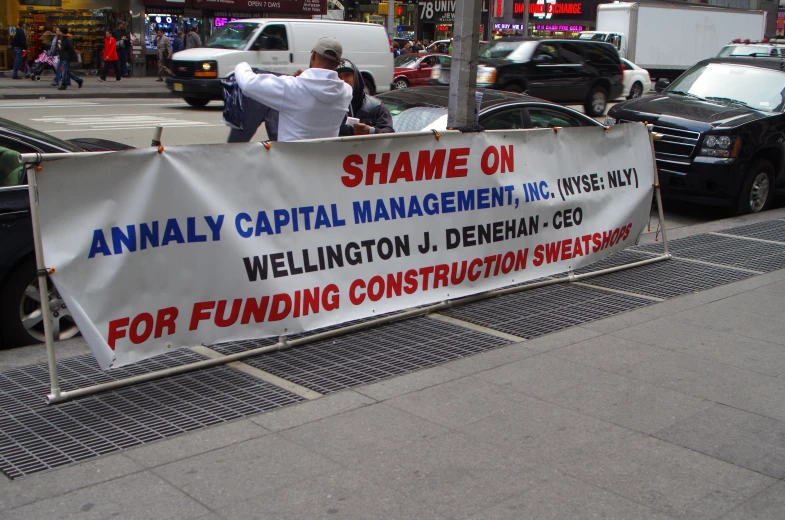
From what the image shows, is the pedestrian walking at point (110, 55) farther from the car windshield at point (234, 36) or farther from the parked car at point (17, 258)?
the parked car at point (17, 258)

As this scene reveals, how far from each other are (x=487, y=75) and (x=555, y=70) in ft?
7.81

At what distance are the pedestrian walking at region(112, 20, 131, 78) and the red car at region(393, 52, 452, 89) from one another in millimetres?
8797

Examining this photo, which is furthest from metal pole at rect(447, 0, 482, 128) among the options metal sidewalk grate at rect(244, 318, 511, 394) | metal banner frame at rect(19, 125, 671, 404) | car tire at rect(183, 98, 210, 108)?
car tire at rect(183, 98, 210, 108)

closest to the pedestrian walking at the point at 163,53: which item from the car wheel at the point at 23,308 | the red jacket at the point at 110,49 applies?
the red jacket at the point at 110,49

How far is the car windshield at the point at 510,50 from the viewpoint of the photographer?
2256cm


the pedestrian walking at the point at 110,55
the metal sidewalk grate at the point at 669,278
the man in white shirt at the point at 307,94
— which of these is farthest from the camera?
the pedestrian walking at the point at 110,55

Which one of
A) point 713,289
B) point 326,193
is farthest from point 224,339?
point 713,289

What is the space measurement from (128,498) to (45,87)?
79.5 ft

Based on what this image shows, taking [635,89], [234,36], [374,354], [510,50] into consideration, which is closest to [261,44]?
[234,36]

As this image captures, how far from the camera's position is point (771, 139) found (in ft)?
36.3

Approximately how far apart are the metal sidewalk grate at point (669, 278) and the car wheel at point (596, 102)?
54.2 feet

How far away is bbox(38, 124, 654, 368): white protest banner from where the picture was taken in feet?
15.7

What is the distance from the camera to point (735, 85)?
40.0 feet

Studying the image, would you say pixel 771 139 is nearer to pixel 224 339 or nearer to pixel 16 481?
pixel 224 339
